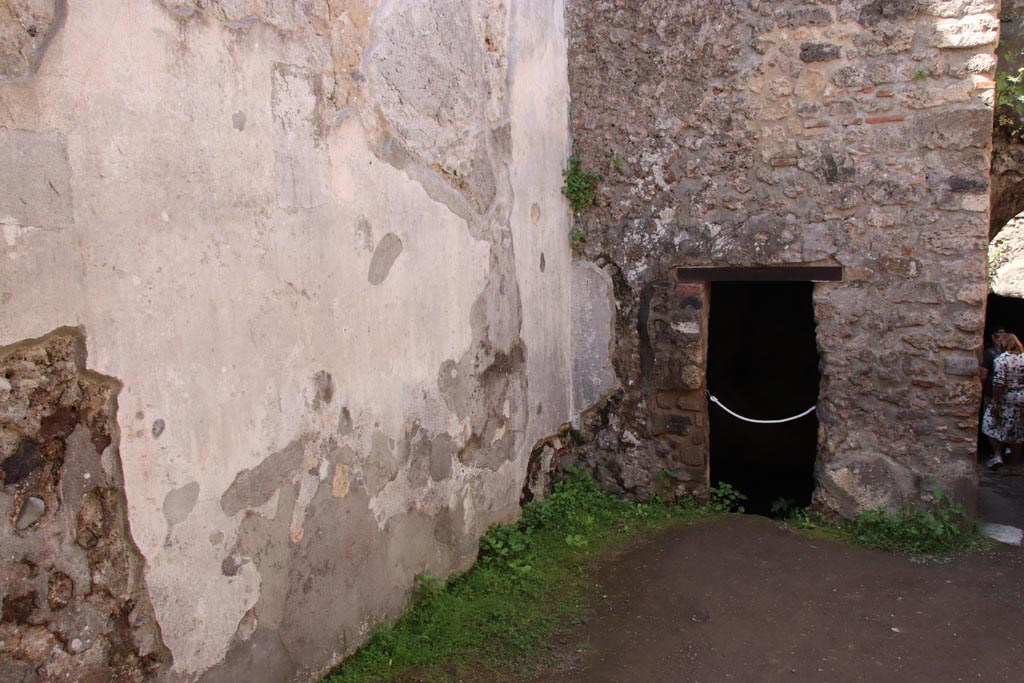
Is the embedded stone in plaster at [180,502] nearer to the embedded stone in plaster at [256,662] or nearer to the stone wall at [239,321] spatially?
the stone wall at [239,321]

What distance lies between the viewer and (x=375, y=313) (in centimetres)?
280

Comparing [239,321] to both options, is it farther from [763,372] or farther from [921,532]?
[763,372]

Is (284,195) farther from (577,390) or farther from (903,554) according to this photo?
(903,554)

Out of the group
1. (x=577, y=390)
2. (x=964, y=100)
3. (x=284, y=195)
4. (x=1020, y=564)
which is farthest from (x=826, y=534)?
(x=284, y=195)

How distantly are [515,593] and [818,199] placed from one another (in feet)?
8.26

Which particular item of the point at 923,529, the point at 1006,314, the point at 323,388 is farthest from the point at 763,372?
the point at 323,388

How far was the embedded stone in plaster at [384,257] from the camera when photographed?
278 cm

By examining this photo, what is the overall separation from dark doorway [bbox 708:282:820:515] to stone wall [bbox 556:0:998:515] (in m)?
2.46

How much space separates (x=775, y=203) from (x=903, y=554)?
189 cm

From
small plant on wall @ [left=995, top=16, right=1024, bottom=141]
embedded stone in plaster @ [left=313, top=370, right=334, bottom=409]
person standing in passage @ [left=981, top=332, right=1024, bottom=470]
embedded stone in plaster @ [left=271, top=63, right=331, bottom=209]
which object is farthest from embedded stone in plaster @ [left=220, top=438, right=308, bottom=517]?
person standing in passage @ [left=981, top=332, right=1024, bottom=470]

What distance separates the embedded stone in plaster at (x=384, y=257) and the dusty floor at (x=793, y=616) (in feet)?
5.14

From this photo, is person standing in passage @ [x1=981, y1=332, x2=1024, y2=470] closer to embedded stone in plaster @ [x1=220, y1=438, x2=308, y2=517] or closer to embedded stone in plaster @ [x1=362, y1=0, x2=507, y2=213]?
embedded stone in plaster @ [x1=362, y1=0, x2=507, y2=213]

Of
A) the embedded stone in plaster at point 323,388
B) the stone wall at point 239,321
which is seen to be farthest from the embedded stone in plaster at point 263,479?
the embedded stone in plaster at point 323,388

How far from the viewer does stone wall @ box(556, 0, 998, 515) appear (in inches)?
150
